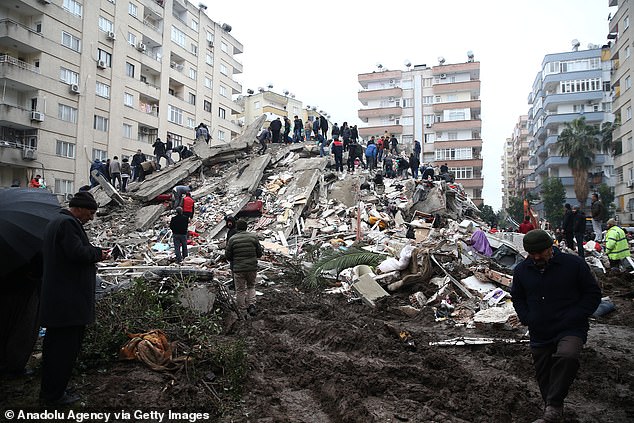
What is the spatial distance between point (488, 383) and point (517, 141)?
9449 cm

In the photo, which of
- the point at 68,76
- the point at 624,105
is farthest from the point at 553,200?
the point at 68,76

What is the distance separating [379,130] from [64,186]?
136ft

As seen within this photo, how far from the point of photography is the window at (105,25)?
30.4m

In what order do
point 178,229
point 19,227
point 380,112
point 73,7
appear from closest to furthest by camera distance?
1. point 19,227
2. point 178,229
3. point 73,7
4. point 380,112

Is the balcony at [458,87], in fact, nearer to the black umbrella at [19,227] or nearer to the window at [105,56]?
the window at [105,56]

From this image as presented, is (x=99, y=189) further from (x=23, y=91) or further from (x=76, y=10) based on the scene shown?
(x=76, y=10)

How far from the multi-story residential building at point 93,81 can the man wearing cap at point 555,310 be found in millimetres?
27676

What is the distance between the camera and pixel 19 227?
3.75 meters

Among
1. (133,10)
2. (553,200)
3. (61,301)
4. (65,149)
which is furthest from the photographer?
(553,200)

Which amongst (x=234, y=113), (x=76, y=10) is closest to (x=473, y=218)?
(x=76, y=10)

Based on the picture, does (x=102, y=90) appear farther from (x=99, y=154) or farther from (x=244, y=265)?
(x=244, y=265)

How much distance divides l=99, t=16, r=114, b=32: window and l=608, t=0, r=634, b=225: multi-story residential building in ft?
123

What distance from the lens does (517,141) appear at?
290ft

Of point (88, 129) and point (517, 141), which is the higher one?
point (517, 141)
